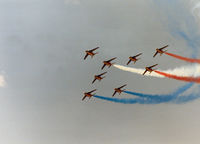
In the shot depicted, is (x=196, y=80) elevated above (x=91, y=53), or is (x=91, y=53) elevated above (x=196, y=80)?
(x=91, y=53)

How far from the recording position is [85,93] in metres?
127

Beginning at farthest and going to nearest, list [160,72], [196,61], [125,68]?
[125,68] < [160,72] < [196,61]

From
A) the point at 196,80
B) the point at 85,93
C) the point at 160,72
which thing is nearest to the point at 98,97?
the point at 85,93

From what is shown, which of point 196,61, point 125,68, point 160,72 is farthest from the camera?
point 125,68

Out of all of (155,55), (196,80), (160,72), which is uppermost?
(155,55)

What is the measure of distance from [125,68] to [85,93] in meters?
17.5

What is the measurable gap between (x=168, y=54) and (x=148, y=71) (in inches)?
395

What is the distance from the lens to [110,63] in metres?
119

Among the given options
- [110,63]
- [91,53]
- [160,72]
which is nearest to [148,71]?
[160,72]

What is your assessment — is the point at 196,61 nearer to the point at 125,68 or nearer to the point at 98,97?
the point at 125,68

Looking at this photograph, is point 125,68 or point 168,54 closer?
point 168,54

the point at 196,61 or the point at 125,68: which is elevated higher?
the point at 125,68

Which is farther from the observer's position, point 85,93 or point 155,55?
point 85,93

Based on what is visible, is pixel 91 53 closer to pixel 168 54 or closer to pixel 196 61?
pixel 168 54
